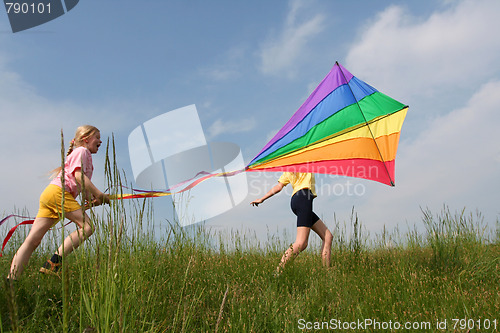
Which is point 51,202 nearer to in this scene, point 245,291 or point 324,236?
point 245,291

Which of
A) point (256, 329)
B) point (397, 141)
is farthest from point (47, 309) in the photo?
point (397, 141)

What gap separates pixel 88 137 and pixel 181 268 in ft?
6.86

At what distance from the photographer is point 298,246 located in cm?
459

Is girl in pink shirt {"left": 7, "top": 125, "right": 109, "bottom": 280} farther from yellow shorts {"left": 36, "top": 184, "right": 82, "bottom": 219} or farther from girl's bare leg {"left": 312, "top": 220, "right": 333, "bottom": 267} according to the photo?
girl's bare leg {"left": 312, "top": 220, "right": 333, "bottom": 267}

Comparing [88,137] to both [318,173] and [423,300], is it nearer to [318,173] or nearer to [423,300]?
[318,173]

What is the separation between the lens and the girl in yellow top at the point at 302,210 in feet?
15.2

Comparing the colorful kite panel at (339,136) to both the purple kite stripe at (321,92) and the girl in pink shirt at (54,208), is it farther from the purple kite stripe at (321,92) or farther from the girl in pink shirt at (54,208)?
the girl in pink shirt at (54,208)

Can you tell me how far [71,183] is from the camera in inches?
167

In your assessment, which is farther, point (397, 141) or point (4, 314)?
point (397, 141)

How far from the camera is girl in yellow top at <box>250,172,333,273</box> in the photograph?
15.2ft

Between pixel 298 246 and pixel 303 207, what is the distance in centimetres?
52

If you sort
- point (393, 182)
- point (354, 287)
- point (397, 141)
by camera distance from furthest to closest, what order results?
point (397, 141) → point (393, 182) → point (354, 287)

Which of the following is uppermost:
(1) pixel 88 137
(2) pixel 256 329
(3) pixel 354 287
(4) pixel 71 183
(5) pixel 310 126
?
(5) pixel 310 126

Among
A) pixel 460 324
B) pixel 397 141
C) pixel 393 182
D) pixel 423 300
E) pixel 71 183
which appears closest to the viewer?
pixel 460 324
